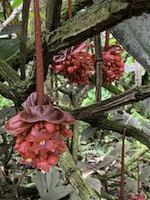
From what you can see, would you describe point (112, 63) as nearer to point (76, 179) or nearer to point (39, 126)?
point (76, 179)

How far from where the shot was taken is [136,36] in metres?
0.44

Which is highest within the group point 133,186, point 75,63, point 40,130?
point 75,63

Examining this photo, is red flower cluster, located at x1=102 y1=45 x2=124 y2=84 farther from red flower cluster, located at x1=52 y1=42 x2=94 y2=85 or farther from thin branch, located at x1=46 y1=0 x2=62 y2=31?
thin branch, located at x1=46 y1=0 x2=62 y2=31

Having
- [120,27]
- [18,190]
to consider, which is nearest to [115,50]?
[120,27]

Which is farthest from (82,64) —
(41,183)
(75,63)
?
(41,183)

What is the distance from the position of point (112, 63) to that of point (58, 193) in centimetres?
29

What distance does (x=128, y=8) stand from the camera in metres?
0.31

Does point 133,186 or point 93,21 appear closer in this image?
point 93,21

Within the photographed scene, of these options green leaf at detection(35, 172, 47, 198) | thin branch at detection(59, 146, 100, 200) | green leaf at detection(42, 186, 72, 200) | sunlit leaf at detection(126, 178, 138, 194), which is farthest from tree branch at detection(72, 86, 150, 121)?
sunlit leaf at detection(126, 178, 138, 194)

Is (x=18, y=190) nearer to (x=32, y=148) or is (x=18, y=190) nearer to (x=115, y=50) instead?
(x=115, y=50)

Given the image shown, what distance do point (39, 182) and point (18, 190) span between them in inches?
3.3

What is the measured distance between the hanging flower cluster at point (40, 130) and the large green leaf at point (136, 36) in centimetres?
11

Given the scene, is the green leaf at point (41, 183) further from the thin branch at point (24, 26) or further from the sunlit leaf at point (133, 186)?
the thin branch at point (24, 26)

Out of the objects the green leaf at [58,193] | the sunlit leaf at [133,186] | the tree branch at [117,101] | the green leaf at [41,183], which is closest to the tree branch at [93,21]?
the tree branch at [117,101]
